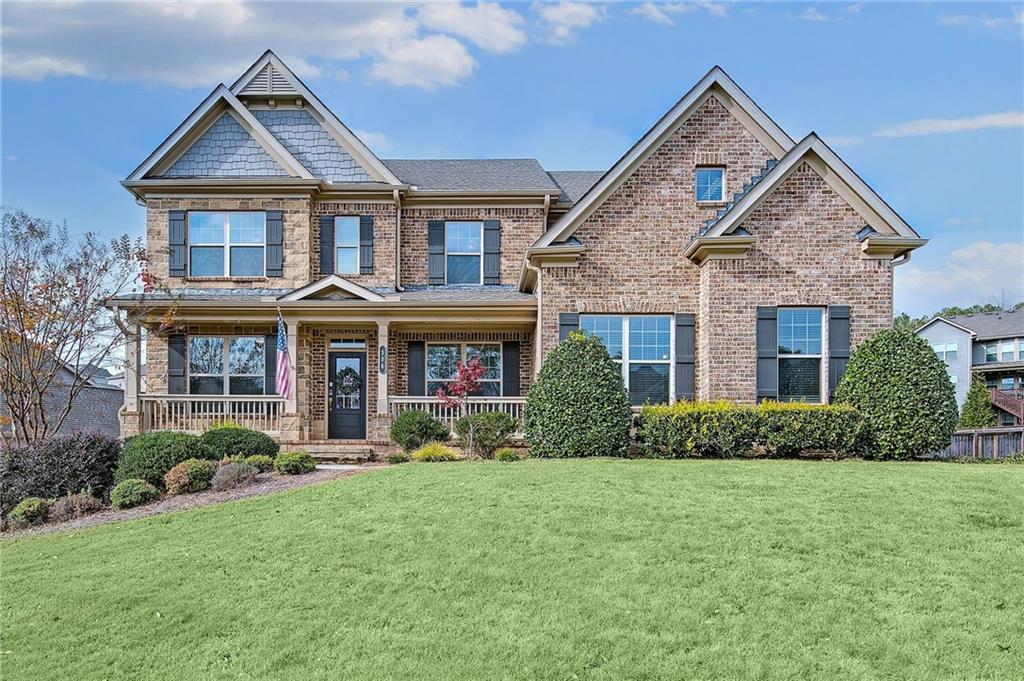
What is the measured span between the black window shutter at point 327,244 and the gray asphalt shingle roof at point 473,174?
2.24 metres

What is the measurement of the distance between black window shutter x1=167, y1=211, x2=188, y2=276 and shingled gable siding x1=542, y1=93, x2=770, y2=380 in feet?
30.9

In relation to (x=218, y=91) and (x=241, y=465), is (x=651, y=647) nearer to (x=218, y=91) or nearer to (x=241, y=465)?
(x=241, y=465)

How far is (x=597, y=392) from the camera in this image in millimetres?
13406

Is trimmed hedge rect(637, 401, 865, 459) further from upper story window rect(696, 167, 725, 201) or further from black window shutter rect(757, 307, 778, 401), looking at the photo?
upper story window rect(696, 167, 725, 201)

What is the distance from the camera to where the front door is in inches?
746

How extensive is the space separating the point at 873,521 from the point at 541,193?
1288cm

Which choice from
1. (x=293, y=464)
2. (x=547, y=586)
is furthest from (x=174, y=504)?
(x=547, y=586)

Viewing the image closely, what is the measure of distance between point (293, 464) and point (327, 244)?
7819mm

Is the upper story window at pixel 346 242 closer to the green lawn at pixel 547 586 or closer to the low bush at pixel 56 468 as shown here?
the low bush at pixel 56 468

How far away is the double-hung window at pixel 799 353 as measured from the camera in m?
14.7

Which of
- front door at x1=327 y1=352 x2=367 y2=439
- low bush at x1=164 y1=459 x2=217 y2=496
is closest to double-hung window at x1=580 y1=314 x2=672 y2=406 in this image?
front door at x1=327 y1=352 x2=367 y2=439

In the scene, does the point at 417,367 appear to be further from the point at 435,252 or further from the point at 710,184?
the point at 710,184

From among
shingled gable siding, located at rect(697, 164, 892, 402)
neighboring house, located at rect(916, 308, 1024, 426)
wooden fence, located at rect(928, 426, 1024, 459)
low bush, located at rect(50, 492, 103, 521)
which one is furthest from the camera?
neighboring house, located at rect(916, 308, 1024, 426)

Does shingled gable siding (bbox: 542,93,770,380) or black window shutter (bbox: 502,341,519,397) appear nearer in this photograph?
shingled gable siding (bbox: 542,93,770,380)
